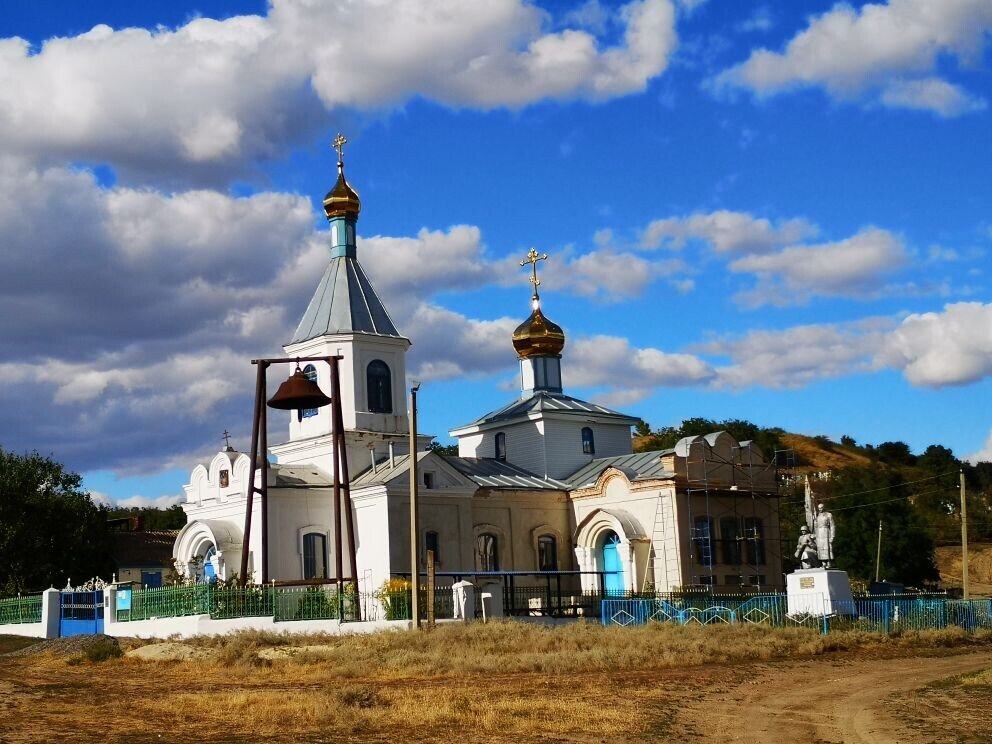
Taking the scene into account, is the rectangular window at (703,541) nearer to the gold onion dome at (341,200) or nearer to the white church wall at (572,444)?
the white church wall at (572,444)

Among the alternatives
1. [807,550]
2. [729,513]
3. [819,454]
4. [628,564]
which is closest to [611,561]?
[628,564]

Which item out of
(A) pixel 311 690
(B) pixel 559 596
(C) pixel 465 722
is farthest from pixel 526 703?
(B) pixel 559 596

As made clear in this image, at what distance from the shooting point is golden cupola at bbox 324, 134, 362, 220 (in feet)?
124

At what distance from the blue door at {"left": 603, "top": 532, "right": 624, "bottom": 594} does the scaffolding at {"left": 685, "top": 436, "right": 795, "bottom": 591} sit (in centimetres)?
203

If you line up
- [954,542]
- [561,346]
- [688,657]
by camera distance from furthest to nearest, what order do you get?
[954,542] → [561,346] → [688,657]

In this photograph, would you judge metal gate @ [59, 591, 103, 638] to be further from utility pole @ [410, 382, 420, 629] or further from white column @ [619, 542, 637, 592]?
white column @ [619, 542, 637, 592]

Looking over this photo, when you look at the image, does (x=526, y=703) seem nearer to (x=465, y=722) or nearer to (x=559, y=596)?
(x=465, y=722)

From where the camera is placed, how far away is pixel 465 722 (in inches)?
551

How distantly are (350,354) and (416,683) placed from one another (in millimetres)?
18924

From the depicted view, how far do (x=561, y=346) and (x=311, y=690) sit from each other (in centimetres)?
2602

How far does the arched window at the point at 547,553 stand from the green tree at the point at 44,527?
1731 cm

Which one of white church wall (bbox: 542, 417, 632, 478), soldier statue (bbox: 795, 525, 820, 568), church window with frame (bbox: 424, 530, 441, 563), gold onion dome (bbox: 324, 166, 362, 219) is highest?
gold onion dome (bbox: 324, 166, 362, 219)

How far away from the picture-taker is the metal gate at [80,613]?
3020 centimetres

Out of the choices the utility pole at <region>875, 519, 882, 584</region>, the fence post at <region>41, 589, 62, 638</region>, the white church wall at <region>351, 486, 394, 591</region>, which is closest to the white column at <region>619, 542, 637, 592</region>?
the white church wall at <region>351, 486, 394, 591</region>
